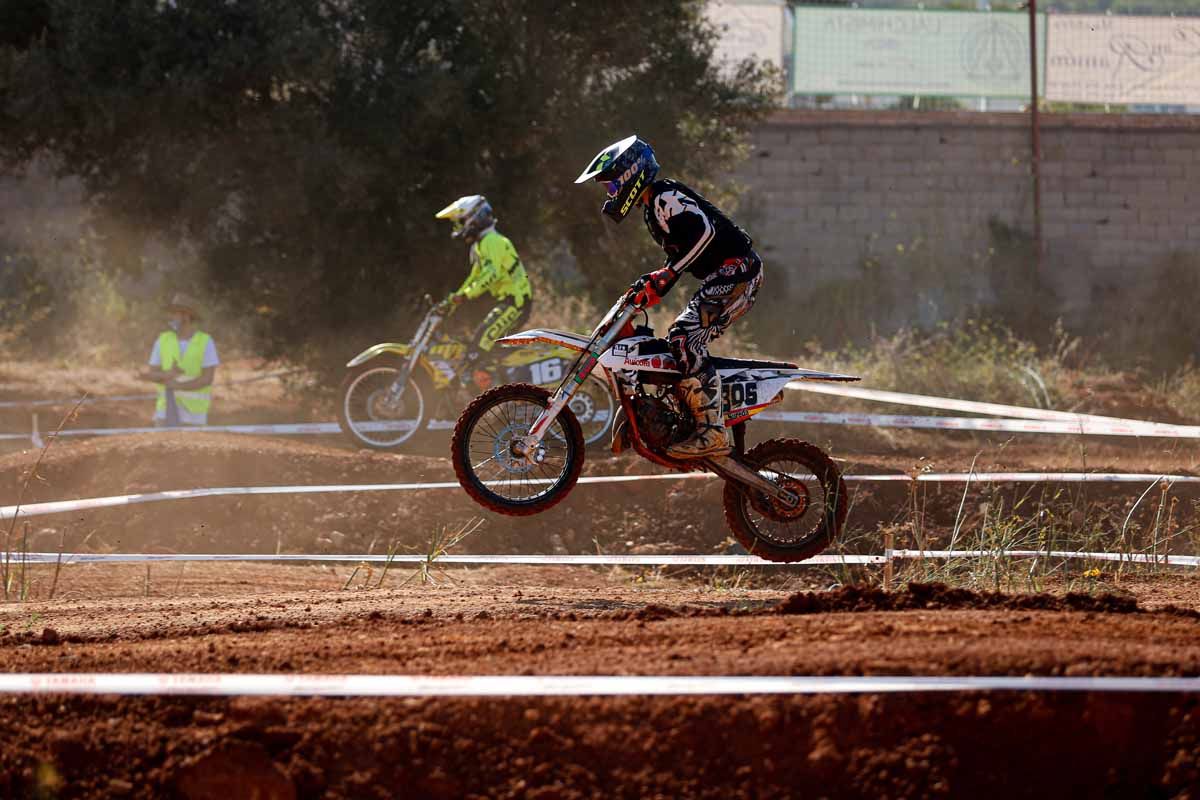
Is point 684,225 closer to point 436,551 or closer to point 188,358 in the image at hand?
point 436,551

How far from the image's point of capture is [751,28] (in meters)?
23.5

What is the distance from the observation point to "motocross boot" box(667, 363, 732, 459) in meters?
7.14

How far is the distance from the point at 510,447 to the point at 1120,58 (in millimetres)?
21262

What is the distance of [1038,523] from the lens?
9578 mm

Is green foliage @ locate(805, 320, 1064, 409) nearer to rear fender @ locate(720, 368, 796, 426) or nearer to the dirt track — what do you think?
rear fender @ locate(720, 368, 796, 426)

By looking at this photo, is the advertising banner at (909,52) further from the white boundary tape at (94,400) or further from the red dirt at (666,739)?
the red dirt at (666,739)

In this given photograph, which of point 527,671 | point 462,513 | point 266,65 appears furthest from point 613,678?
point 266,65

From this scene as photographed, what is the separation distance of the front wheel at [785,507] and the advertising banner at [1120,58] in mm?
19419

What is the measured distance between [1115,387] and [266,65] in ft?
39.9

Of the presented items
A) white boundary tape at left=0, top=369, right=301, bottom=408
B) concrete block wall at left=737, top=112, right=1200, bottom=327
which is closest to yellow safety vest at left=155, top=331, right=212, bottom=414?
white boundary tape at left=0, top=369, right=301, bottom=408

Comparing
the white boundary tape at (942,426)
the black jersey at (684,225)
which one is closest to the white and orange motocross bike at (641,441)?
the black jersey at (684,225)

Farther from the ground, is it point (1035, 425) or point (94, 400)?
point (94, 400)

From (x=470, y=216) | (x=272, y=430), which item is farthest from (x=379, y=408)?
(x=470, y=216)

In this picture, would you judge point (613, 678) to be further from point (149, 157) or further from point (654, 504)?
point (149, 157)
